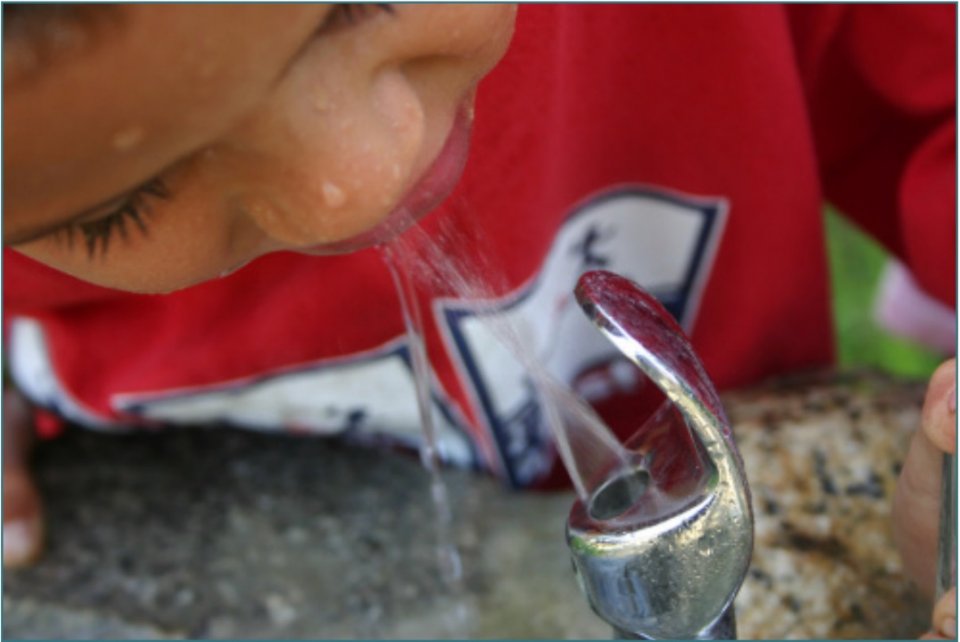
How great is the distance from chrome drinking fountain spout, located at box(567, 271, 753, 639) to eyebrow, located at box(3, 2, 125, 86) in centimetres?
19

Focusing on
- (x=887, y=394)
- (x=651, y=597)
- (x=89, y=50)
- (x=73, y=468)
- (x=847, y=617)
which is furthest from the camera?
(x=73, y=468)

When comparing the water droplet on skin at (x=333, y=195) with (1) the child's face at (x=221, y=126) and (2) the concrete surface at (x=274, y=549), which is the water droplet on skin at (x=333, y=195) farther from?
(2) the concrete surface at (x=274, y=549)

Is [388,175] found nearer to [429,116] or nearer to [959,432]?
[429,116]

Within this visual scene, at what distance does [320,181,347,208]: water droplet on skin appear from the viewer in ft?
1.12

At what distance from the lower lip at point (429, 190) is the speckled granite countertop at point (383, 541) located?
11.5 inches

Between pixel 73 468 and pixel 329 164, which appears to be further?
pixel 73 468

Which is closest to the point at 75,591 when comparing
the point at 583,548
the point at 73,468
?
the point at 73,468

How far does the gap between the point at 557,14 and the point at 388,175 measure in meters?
0.32

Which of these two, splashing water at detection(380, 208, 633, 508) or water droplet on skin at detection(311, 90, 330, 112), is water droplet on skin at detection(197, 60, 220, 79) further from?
splashing water at detection(380, 208, 633, 508)

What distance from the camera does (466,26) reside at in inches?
13.8

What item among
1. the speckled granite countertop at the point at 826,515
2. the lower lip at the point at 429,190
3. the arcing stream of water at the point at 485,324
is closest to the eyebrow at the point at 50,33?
the lower lip at the point at 429,190

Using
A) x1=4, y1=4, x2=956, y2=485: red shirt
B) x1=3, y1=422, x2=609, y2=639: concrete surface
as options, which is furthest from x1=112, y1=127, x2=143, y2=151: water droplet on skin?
x1=3, y1=422, x2=609, y2=639: concrete surface

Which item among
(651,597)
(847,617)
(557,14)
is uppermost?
(557,14)

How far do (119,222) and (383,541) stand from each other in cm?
44
